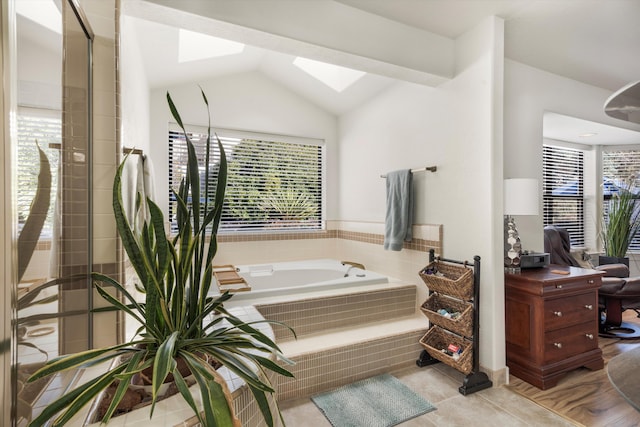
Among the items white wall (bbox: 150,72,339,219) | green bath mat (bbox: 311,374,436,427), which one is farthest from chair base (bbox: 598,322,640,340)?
white wall (bbox: 150,72,339,219)

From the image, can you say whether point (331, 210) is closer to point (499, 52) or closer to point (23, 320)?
point (499, 52)

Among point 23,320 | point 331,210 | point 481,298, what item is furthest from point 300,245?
point 23,320

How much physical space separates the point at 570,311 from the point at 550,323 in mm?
229

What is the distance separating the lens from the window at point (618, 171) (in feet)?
14.2

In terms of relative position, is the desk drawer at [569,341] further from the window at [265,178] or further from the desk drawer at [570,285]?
the window at [265,178]

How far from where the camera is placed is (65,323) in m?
1.33

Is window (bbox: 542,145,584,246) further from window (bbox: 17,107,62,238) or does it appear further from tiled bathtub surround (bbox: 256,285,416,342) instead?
window (bbox: 17,107,62,238)

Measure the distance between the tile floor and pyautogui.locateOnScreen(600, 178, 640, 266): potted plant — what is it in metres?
2.95

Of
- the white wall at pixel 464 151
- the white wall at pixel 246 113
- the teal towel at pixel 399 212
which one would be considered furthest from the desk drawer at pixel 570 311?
the white wall at pixel 246 113

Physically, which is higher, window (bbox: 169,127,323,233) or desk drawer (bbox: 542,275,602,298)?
window (bbox: 169,127,323,233)

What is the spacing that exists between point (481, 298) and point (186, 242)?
6.83ft

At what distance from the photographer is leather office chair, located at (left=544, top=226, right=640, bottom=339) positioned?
2.93 m

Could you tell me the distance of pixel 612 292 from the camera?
2.95m

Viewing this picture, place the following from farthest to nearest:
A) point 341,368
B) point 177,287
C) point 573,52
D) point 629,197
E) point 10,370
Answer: point 629,197, point 573,52, point 341,368, point 177,287, point 10,370
